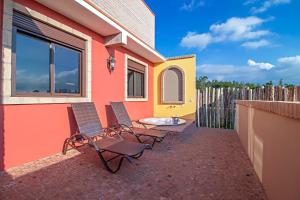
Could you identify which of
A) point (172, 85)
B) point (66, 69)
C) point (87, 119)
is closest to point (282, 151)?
point (87, 119)

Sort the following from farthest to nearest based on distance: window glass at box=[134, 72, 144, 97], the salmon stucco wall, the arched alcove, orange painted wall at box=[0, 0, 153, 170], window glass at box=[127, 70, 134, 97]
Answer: the arched alcove, the salmon stucco wall, window glass at box=[134, 72, 144, 97], window glass at box=[127, 70, 134, 97], orange painted wall at box=[0, 0, 153, 170]

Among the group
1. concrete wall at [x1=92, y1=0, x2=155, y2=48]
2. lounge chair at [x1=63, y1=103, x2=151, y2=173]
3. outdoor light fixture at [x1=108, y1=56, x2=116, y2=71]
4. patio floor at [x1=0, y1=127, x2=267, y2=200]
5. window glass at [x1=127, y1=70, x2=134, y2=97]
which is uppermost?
concrete wall at [x1=92, y1=0, x2=155, y2=48]

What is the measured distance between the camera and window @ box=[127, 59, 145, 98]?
7.14 meters

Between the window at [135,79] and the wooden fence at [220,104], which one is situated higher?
the window at [135,79]

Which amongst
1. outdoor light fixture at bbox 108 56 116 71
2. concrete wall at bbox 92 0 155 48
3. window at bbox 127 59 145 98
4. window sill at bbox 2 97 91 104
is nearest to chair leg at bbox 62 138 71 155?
window sill at bbox 2 97 91 104

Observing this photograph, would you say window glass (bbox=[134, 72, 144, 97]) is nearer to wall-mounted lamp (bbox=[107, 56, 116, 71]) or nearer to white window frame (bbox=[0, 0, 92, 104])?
wall-mounted lamp (bbox=[107, 56, 116, 71])

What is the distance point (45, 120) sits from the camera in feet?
12.0

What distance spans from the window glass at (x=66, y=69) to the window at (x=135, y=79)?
2656 mm

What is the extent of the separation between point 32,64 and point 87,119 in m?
1.67

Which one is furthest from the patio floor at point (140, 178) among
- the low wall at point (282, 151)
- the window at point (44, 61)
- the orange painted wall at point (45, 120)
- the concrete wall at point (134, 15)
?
the concrete wall at point (134, 15)

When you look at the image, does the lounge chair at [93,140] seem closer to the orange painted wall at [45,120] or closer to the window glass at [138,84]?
the orange painted wall at [45,120]

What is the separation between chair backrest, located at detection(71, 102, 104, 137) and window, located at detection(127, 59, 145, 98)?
106 inches

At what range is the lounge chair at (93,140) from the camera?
3.27 m

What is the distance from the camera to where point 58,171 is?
307cm
